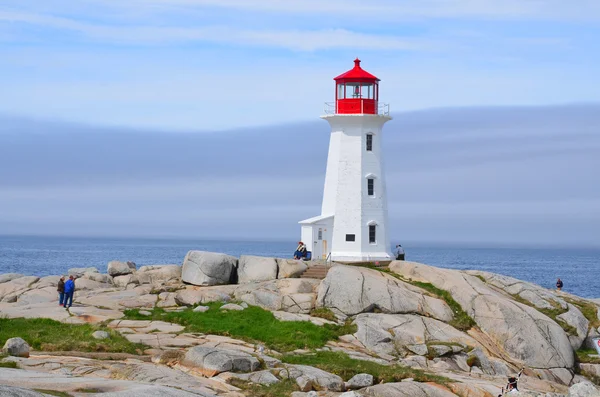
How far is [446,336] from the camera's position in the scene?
117 ft

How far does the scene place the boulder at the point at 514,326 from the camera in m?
36.5

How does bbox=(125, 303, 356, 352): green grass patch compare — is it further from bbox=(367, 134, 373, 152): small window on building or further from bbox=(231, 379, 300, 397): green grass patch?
bbox=(367, 134, 373, 152): small window on building

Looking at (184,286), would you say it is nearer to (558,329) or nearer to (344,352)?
(344,352)

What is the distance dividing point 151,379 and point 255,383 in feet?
11.9

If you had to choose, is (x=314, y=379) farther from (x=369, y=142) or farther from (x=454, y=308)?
(x=369, y=142)

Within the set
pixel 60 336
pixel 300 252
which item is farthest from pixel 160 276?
pixel 60 336

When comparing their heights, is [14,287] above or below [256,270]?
below

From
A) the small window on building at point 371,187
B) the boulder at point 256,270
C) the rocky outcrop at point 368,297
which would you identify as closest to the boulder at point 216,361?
the rocky outcrop at point 368,297

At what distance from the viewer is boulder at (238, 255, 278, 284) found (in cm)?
4131

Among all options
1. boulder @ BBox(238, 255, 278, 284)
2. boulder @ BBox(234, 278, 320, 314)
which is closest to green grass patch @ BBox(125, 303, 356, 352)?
boulder @ BBox(234, 278, 320, 314)

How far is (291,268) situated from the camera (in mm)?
41500

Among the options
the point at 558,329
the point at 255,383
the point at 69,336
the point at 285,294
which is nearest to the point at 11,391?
the point at 255,383

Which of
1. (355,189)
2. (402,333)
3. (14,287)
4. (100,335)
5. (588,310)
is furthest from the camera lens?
(355,189)

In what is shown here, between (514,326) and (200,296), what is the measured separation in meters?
14.3
